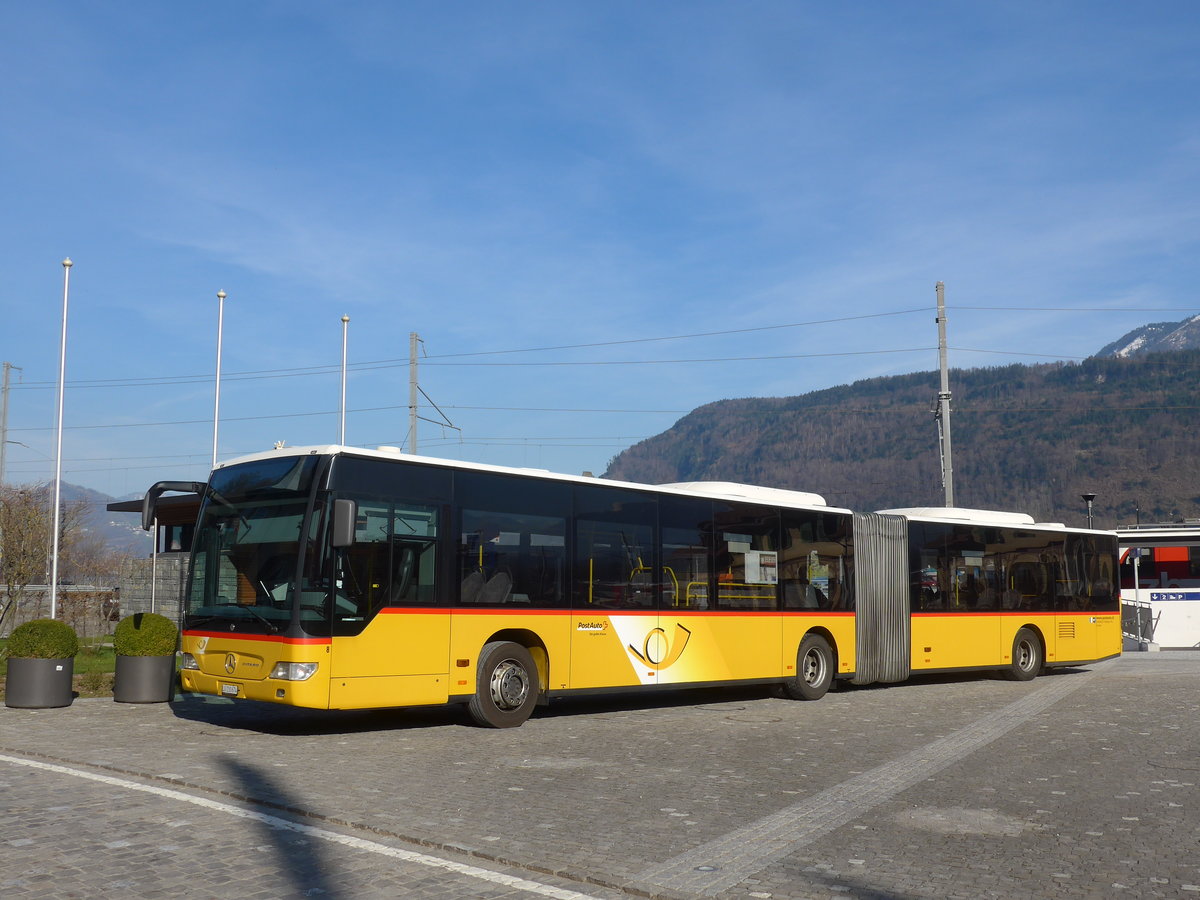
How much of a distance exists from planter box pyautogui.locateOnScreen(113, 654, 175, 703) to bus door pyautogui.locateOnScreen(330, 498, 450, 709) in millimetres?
5219

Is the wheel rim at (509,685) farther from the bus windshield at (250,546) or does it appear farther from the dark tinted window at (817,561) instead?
the dark tinted window at (817,561)

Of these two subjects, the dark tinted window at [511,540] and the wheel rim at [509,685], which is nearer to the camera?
the dark tinted window at [511,540]

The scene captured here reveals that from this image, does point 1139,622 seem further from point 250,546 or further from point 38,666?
point 38,666

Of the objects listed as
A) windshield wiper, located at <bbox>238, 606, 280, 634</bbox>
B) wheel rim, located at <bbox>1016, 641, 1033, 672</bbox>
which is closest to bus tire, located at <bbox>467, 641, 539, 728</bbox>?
windshield wiper, located at <bbox>238, 606, 280, 634</bbox>

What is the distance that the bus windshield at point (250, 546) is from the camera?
12109mm

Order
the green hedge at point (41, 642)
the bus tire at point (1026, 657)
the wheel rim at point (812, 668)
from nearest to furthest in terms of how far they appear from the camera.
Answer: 1. the green hedge at point (41, 642)
2. the wheel rim at point (812, 668)
3. the bus tire at point (1026, 657)

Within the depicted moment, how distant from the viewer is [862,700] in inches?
709

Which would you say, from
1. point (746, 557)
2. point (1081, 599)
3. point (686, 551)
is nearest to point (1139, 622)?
point (1081, 599)

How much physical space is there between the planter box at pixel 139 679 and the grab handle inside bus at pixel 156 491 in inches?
144

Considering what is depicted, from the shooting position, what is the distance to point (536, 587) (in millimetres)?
14203

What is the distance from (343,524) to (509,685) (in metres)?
3.27

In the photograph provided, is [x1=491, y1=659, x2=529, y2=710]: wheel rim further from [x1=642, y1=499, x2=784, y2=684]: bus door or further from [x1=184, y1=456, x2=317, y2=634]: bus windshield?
[x1=184, y1=456, x2=317, y2=634]: bus windshield

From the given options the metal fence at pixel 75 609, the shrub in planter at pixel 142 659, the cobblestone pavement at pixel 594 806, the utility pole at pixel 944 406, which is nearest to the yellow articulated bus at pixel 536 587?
the cobblestone pavement at pixel 594 806

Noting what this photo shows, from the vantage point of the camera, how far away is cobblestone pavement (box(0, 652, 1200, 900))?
643 cm
